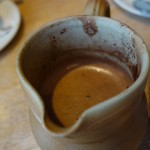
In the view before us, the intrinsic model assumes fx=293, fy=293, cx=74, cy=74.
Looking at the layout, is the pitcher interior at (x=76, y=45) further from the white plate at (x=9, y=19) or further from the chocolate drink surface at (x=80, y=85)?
the white plate at (x=9, y=19)

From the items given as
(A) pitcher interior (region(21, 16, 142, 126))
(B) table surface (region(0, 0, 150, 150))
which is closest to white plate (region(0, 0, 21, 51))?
(B) table surface (region(0, 0, 150, 150))

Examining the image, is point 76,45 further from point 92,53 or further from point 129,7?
point 129,7

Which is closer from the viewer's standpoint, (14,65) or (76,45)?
(76,45)

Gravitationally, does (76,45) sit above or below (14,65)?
above

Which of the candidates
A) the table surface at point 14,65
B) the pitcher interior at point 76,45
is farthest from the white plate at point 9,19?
the pitcher interior at point 76,45

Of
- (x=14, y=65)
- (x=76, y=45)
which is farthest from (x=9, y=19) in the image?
(x=76, y=45)

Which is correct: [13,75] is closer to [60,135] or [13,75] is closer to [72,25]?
[72,25]

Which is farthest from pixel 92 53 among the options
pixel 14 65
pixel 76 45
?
pixel 14 65
